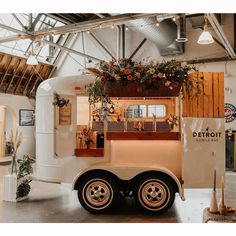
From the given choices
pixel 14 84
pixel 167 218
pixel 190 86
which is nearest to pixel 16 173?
pixel 167 218

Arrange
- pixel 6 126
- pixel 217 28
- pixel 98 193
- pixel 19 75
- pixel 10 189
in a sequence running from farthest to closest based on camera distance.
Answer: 1. pixel 6 126
2. pixel 19 75
3. pixel 217 28
4. pixel 10 189
5. pixel 98 193

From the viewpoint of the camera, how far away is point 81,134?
578cm

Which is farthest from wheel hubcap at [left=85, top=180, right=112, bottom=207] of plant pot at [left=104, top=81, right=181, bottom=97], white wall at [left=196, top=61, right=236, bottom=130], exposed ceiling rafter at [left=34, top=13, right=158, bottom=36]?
white wall at [left=196, top=61, right=236, bottom=130]

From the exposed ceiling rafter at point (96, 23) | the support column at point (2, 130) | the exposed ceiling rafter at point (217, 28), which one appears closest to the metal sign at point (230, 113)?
the exposed ceiling rafter at point (217, 28)

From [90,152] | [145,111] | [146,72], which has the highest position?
[146,72]

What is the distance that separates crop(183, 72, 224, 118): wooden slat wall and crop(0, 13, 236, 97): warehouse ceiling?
2244 mm

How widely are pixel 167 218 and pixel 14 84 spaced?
32.0 ft

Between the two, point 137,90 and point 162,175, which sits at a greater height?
point 137,90

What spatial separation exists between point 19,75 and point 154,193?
31.1ft

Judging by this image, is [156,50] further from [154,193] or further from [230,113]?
[154,193]

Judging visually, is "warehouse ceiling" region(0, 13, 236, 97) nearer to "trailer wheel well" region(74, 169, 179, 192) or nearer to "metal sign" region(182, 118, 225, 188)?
"metal sign" region(182, 118, 225, 188)

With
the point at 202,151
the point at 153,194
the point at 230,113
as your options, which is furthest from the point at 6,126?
the point at 202,151

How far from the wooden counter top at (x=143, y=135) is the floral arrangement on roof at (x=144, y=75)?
0.63 metres

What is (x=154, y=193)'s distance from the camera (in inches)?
207
